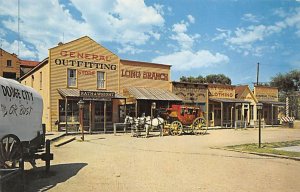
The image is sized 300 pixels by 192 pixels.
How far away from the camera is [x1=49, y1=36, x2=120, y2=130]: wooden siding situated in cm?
2627

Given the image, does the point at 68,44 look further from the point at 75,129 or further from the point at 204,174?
the point at 204,174

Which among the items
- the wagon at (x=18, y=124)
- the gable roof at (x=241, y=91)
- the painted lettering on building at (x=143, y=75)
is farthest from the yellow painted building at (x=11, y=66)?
the wagon at (x=18, y=124)

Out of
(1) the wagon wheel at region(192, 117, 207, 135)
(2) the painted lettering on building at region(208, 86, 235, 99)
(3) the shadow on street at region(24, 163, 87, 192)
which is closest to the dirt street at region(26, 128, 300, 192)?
(3) the shadow on street at region(24, 163, 87, 192)

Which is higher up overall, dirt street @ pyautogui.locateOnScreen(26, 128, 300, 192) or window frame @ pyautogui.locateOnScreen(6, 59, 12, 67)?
window frame @ pyautogui.locateOnScreen(6, 59, 12, 67)

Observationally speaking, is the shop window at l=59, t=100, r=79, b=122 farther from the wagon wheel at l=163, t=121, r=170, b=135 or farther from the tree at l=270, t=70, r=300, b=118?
the tree at l=270, t=70, r=300, b=118

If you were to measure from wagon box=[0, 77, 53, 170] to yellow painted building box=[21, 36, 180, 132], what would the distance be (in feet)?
51.5

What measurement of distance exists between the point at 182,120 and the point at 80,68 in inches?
355

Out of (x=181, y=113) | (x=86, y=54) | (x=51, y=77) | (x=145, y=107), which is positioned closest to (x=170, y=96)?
(x=145, y=107)

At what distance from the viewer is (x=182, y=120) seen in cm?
2539

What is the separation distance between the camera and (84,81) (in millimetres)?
27922

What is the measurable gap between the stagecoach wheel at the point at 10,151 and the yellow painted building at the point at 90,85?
17465 millimetres

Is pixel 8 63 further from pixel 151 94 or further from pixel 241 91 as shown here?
pixel 241 91

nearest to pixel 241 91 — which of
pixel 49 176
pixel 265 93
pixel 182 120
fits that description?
pixel 265 93

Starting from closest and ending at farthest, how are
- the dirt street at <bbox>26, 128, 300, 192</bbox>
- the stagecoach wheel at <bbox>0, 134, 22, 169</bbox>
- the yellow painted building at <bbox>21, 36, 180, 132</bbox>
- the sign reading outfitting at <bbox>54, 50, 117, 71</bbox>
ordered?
the stagecoach wheel at <bbox>0, 134, 22, 169</bbox> → the dirt street at <bbox>26, 128, 300, 192</bbox> → the yellow painted building at <bbox>21, 36, 180, 132</bbox> → the sign reading outfitting at <bbox>54, 50, 117, 71</bbox>
